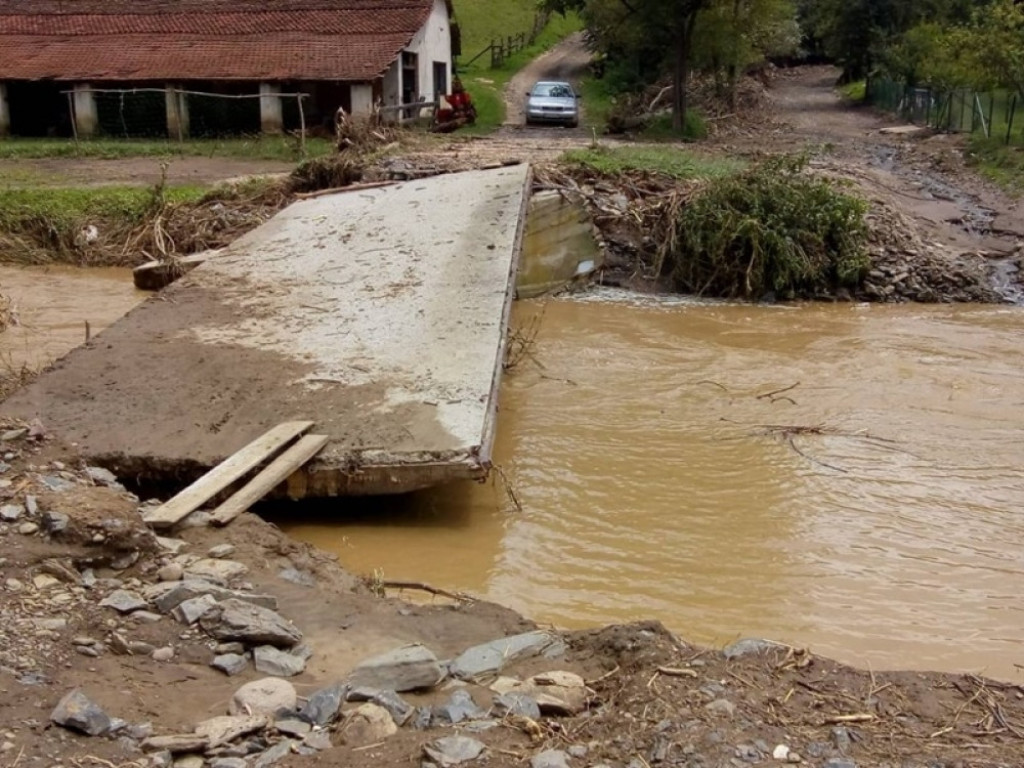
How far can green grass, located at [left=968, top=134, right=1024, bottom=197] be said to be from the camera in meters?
20.4

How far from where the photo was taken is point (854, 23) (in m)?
42.6

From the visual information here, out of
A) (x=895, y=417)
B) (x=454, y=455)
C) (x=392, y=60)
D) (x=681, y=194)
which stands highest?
(x=392, y=60)

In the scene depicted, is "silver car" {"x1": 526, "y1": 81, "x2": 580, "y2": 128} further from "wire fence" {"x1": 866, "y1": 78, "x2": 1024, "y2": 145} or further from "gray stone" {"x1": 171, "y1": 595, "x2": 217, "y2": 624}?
"gray stone" {"x1": 171, "y1": 595, "x2": 217, "y2": 624}

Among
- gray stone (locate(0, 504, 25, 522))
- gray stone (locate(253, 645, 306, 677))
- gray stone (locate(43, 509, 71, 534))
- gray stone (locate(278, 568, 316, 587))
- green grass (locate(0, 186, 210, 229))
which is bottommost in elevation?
gray stone (locate(278, 568, 316, 587))

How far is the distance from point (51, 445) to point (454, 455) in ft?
7.73

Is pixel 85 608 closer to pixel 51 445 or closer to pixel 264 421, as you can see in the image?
pixel 51 445

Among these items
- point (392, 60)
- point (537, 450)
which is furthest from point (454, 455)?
point (392, 60)

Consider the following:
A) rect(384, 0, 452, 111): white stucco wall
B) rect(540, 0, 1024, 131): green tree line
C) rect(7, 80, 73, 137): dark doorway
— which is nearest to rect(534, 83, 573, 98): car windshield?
rect(540, 0, 1024, 131): green tree line

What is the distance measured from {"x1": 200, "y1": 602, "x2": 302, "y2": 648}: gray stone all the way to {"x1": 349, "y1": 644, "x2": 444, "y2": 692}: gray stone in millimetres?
458

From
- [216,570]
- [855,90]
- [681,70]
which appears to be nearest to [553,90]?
[681,70]

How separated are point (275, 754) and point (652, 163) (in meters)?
14.9

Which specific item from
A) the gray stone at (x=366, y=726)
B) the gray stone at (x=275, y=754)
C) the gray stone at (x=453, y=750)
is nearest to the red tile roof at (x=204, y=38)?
the gray stone at (x=366, y=726)

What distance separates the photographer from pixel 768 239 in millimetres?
14039

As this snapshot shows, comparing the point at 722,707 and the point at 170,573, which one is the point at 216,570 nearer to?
the point at 170,573
